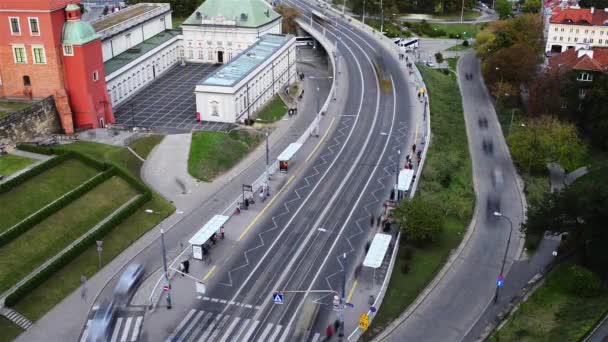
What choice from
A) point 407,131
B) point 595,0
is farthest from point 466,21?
point 407,131

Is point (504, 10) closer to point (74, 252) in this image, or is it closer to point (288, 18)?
point (288, 18)

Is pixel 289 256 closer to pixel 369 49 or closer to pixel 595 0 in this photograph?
pixel 369 49

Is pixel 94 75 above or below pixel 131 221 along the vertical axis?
above

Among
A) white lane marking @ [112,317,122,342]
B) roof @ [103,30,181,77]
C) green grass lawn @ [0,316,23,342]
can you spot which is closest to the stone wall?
roof @ [103,30,181,77]

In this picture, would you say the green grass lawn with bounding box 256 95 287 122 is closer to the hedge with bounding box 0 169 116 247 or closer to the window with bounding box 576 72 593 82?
the hedge with bounding box 0 169 116 247

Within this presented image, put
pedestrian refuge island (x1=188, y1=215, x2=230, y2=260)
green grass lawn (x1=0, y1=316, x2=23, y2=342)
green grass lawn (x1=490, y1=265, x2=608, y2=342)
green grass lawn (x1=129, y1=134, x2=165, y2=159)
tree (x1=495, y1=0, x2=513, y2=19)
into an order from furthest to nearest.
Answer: tree (x1=495, y1=0, x2=513, y2=19) → green grass lawn (x1=129, y1=134, x2=165, y2=159) → pedestrian refuge island (x1=188, y1=215, x2=230, y2=260) → green grass lawn (x1=490, y1=265, x2=608, y2=342) → green grass lawn (x1=0, y1=316, x2=23, y2=342)

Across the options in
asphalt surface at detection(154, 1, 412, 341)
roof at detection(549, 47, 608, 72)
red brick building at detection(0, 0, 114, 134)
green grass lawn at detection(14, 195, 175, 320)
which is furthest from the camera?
Answer: roof at detection(549, 47, 608, 72)

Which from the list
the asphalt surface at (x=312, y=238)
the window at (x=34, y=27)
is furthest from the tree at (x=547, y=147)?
the window at (x=34, y=27)
